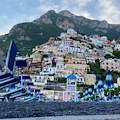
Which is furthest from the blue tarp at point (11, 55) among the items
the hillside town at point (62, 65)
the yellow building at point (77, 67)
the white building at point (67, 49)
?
the white building at point (67, 49)

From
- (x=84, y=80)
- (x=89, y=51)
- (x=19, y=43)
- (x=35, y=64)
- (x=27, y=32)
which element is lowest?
(x=84, y=80)

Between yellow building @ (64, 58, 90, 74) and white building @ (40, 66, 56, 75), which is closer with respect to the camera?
white building @ (40, 66, 56, 75)

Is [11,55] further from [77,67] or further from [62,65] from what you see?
[77,67]

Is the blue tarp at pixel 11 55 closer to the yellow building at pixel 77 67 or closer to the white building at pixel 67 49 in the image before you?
the yellow building at pixel 77 67

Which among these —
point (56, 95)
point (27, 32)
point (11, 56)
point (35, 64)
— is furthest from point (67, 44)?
point (11, 56)

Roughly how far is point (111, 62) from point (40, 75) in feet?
89.0

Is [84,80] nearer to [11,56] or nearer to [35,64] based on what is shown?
[35,64]

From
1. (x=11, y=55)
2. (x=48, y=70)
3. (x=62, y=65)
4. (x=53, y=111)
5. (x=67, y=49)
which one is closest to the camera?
(x=53, y=111)

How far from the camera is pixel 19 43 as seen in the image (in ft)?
502

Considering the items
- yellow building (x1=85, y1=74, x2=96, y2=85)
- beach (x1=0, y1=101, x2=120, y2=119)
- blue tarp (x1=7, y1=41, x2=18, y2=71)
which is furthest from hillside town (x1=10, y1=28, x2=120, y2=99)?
beach (x1=0, y1=101, x2=120, y2=119)

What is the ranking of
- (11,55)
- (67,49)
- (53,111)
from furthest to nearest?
1. (67,49)
2. (11,55)
3. (53,111)

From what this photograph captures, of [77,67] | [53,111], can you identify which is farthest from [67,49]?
[53,111]

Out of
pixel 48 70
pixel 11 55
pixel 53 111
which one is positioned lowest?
pixel 53 111

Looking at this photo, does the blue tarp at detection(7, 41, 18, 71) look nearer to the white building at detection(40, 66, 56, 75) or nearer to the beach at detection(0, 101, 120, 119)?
the beach at detection(0, 101, 120, 119)
